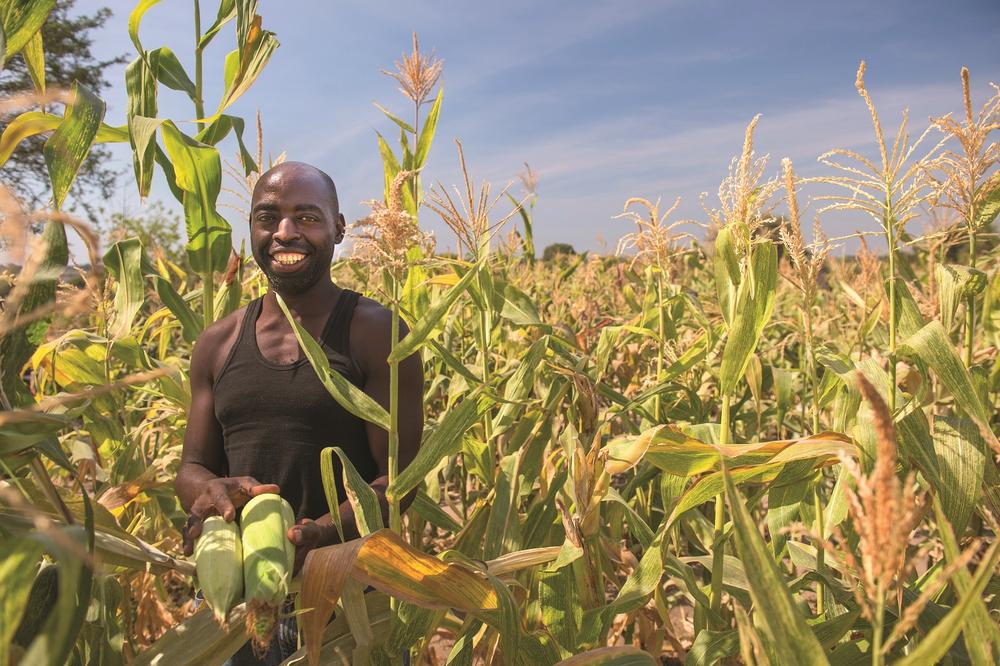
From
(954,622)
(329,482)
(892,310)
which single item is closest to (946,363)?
(892,310)

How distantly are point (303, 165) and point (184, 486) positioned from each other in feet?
2.57

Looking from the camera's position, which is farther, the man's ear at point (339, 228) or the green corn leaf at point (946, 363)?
the man's ear at point (339, 228)

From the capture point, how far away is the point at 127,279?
167cm

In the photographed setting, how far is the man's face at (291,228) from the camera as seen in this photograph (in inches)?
61.6

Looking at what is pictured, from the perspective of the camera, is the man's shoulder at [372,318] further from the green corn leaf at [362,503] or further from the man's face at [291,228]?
the green corn leaf at [362,503]

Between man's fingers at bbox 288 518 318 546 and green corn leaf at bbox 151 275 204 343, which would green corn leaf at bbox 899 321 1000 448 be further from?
green corn leaf at bbox 151 275 204 343

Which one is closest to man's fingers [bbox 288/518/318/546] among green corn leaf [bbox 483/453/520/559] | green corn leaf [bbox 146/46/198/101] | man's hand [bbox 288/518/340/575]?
man's hand [bbox 288/518/340/575]

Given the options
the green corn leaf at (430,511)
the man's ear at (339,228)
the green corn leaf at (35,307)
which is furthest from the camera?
the green corn leaf at (430,511)

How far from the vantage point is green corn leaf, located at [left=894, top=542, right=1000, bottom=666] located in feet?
2.04

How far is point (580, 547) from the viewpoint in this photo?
4.31 ft

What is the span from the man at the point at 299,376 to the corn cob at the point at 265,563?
0.44m


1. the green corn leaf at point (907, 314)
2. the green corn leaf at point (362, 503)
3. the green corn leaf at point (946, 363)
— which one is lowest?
the green corn leaf at point (362, 503)

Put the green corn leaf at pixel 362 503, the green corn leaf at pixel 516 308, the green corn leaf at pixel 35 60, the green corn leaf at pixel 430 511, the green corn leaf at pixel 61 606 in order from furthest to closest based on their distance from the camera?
the green corn leaf at pixel 516 308 → the green corn leaf at pixel 430 511 → the green corn leaf at pixel 35 60 → the green corn leaf at pixel 362 503 → the green corn leaf at pixel 61 606

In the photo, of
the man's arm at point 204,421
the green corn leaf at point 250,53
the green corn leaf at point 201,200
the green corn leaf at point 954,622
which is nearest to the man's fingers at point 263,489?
the man's arm at point 204,421
